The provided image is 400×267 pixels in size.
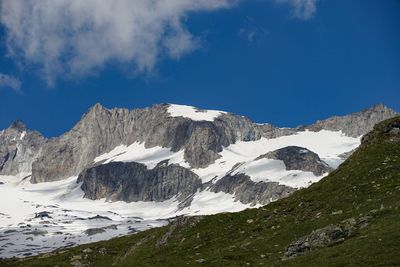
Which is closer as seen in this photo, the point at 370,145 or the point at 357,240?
the point at 357,240

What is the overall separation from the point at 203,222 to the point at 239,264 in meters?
17.9

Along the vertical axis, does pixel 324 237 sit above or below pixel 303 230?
below

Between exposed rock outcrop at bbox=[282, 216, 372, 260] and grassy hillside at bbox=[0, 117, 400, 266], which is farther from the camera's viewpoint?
exposed rock outcrop at bbox=[282, 216, 372, 260]

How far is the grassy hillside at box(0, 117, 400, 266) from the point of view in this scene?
40781 millimetres

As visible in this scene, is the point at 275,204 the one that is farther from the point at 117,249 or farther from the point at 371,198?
the point at 117,249

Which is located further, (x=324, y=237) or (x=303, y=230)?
(x=303, y=230)

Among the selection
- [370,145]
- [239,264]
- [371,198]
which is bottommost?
[239,264]

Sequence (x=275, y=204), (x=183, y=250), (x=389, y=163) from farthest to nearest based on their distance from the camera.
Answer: (x=275, y=204), (x=389, y=163), (x=183, y=250)

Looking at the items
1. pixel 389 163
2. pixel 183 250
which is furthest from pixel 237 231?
pixel 389 163

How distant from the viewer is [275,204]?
212 feet

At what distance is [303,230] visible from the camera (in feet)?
167

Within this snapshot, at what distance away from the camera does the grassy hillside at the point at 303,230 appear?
40.8 meters

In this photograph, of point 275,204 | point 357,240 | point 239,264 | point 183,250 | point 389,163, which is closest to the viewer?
point 357,240

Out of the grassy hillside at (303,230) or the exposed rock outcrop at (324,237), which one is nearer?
the grassy hillside at (303,230)
